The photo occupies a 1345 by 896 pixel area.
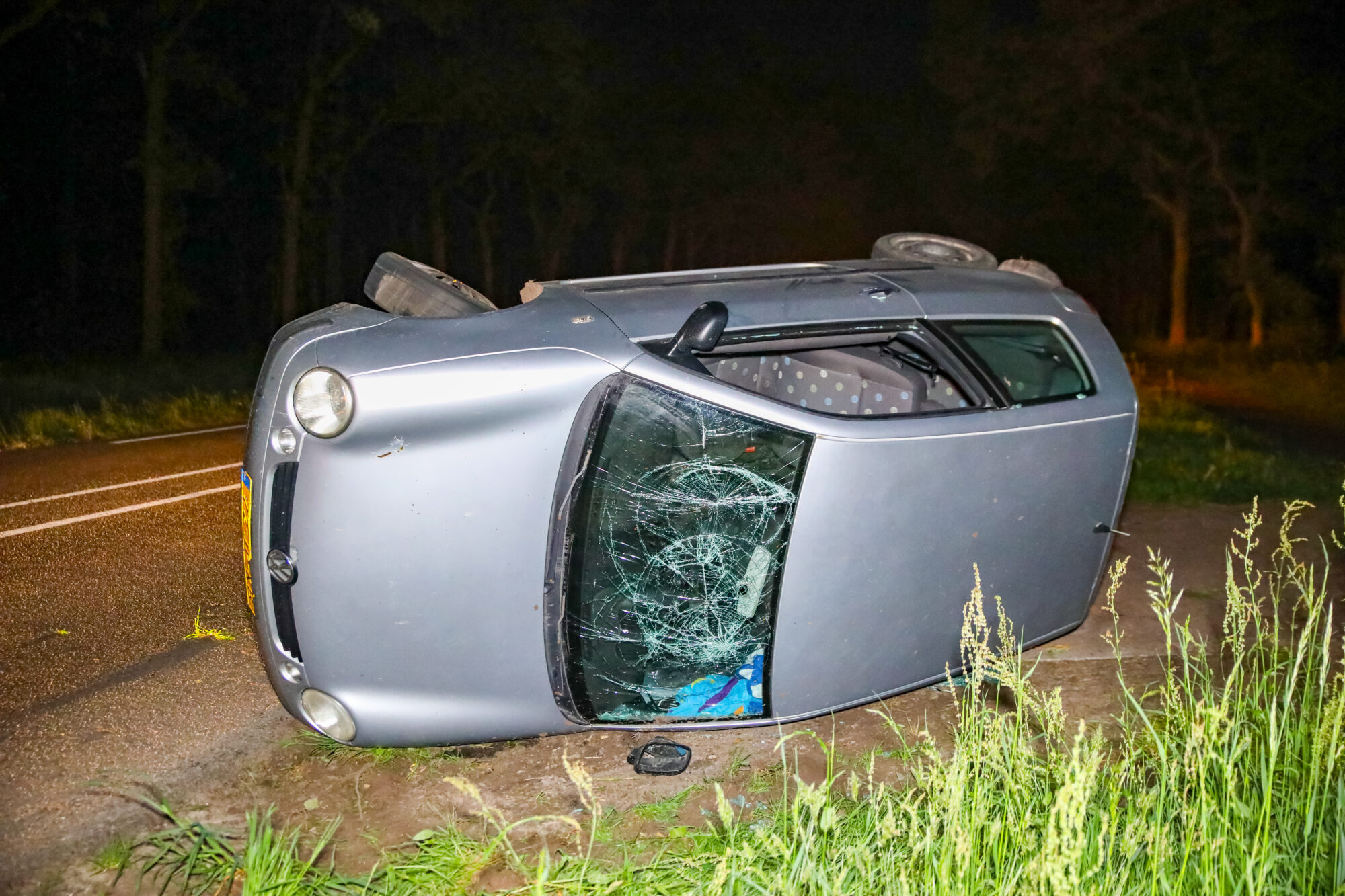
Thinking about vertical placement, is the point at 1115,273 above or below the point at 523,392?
below

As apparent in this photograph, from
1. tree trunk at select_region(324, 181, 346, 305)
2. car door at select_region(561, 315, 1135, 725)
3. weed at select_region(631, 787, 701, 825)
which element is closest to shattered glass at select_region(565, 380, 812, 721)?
car door at select_region(561, 315, 1135, 725)

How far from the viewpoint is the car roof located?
356cm

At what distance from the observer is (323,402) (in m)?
3.21

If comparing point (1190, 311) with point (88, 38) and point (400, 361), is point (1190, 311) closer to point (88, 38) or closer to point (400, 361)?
point (88, 38)

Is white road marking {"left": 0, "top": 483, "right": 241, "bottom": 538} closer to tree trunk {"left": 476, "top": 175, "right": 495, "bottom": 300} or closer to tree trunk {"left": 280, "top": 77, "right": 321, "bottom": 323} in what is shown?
tree trunk {"left": 280, "top": 77, "right": 321, "bottom": 323}

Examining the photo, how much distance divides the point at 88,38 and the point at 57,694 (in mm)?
19055

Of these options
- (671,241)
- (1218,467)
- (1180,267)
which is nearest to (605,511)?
(1218,467)

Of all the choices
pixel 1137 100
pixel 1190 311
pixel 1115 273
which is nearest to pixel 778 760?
pixel 1137 100

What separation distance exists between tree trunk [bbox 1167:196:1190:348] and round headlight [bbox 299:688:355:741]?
29349 mm

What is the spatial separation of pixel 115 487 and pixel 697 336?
6.13 meters

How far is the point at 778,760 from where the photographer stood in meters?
3.75

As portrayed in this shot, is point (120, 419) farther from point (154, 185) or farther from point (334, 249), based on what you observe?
point (334, 249)

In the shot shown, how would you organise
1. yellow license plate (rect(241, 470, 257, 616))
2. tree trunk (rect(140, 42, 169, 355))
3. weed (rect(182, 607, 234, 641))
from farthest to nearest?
tree trunk (rect(140, 42, 169, 355)) → weed (rect(182, 607, 234, 641)) → yellow license plate (rect(241, 470, 257, 616))

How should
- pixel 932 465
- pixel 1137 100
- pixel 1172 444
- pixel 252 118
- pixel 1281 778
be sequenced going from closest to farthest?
pixel 1281 778
pixel 932 465
pixel 1172 444
pixel 1137 100
pixel 252 118
